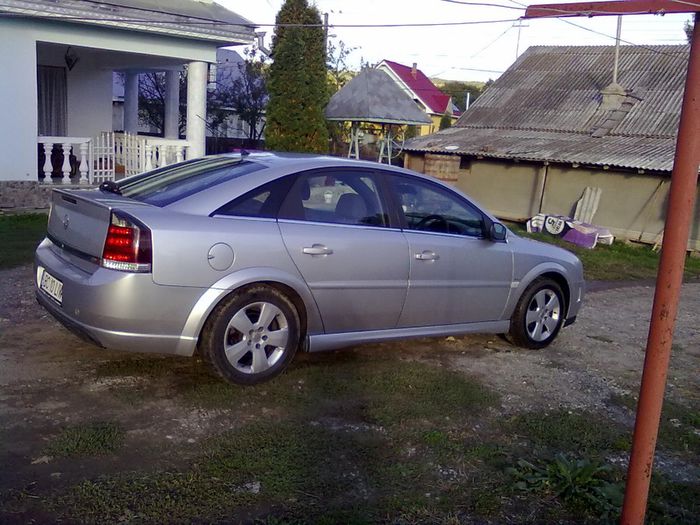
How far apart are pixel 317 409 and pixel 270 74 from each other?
13888mm

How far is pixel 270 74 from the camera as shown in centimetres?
1745

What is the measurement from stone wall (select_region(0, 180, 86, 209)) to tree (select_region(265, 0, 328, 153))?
20.4ft

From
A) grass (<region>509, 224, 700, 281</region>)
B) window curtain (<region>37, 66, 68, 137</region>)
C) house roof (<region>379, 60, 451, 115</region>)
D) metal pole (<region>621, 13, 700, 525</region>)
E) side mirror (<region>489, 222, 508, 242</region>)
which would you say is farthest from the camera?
house roof (<region>379, 60, 451, 115</region>)

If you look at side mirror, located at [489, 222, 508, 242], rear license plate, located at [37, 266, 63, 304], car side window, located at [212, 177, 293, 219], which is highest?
car side window, located at [212, 177, 293, 219]

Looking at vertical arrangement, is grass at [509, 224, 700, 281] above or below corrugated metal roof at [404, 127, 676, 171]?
below

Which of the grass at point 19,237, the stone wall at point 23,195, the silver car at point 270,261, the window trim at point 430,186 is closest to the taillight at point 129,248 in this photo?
the silver car at point 270,261

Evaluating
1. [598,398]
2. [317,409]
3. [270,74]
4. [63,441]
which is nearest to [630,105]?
[270,74]

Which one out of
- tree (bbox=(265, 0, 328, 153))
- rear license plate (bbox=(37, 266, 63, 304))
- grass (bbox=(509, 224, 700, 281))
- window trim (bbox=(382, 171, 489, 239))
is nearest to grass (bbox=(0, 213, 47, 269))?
rear license plate (bbox=(37, 266, 63, 304))

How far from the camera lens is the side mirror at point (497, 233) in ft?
20.1

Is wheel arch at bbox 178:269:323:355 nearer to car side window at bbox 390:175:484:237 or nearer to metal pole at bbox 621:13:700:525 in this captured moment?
car side window at bbox 390:175:484:237

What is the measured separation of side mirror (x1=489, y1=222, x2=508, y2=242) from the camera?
20.1ft

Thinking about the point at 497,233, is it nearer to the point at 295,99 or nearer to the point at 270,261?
the point at 270,261

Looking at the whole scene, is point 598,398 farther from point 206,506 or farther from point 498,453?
point 206,506

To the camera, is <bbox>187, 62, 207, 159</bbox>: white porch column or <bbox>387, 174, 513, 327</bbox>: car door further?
<bbox>187, 62, 207, 159</bbox>: white porch column
